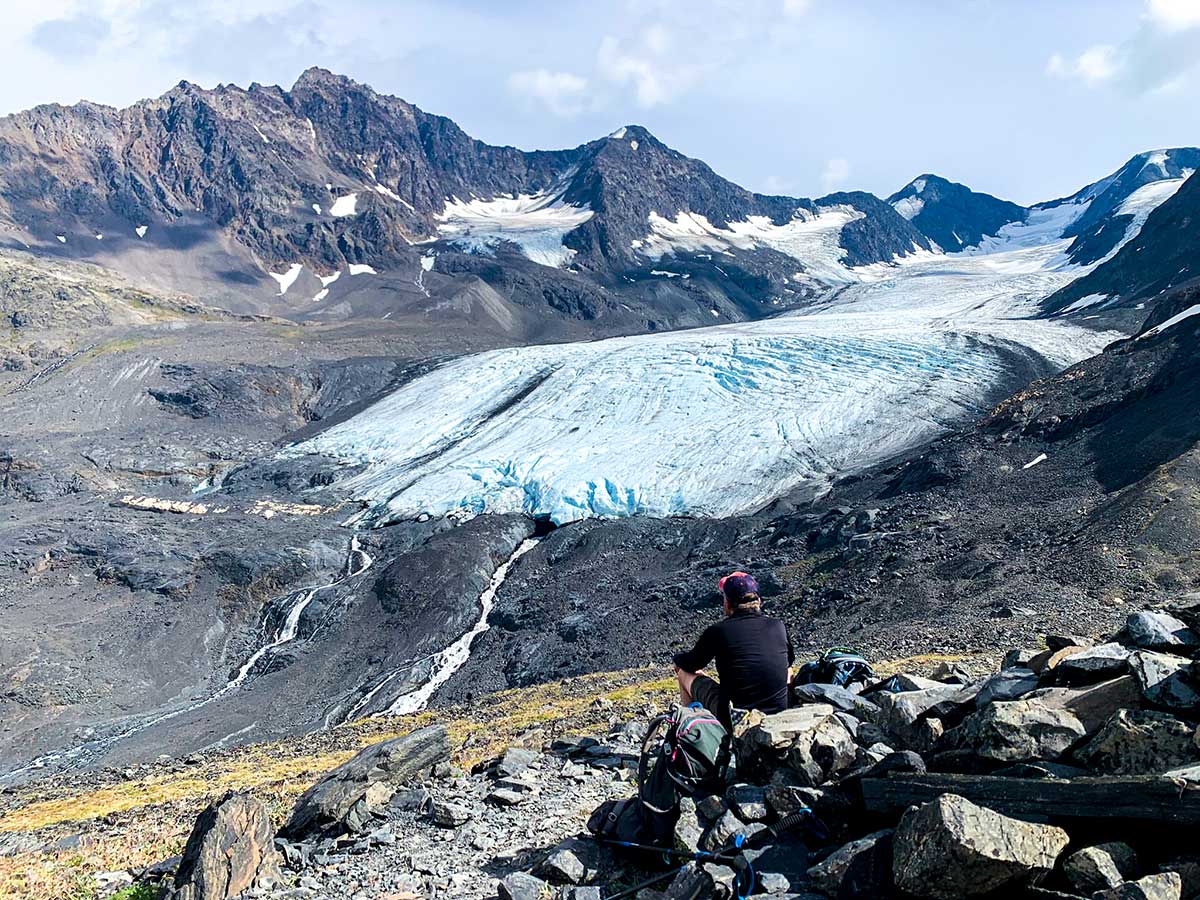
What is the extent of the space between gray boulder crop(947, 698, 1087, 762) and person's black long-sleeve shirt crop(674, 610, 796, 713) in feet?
5.65

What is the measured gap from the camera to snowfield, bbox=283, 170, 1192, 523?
41.4m

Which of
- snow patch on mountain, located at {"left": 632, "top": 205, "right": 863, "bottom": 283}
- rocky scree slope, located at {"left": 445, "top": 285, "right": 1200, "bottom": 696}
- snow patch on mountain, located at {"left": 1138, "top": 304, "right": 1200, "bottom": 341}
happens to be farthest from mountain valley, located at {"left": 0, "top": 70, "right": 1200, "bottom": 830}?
snow patch on mountain, located at {"left": 632, "top": 205, "right": 863, "bottom": 283}

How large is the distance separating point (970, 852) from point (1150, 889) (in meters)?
0.78

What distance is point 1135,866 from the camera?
14.3ft

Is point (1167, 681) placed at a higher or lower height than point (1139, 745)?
higher

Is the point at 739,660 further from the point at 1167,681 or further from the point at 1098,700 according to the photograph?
the point at 1167,681

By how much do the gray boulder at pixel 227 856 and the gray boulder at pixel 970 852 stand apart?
5.21 m

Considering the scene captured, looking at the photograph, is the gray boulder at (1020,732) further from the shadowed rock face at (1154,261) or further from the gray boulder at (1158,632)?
the shadowed rock face at (1154,261)

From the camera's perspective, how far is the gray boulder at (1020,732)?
5316 mm

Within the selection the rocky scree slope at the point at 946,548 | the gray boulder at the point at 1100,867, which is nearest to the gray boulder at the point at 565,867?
the gray boulder at the point at 1100,867

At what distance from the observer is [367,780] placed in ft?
28.7

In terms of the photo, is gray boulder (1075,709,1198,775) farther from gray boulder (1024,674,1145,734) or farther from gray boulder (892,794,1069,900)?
gray boulder (892,794,1069,900)

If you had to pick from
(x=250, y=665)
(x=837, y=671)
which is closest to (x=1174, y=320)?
(x=837, y=671)

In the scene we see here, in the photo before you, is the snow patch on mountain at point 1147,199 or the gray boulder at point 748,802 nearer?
the gray boulder at point 748,802
